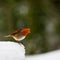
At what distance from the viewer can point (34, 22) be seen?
11.1ft

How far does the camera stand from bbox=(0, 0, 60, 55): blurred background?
3297 mm

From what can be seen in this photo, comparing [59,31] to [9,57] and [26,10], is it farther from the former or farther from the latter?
[9,57]

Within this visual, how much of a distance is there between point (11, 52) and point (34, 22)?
1858mm

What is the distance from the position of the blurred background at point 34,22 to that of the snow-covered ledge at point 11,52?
60.7 inches

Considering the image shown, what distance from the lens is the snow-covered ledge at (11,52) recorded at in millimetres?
1501

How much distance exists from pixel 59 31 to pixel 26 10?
0.45 m

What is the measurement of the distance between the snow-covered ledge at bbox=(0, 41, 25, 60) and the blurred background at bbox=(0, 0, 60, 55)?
1.54 m

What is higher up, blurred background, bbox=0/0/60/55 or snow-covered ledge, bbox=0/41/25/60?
snow-covered ledge, bbox=0/41/25/60

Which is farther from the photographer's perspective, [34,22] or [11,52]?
[34,22]

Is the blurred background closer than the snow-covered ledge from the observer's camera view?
No

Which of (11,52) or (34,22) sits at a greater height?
(11,52)

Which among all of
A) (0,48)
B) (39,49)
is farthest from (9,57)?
(39,49)

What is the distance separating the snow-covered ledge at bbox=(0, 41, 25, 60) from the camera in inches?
59.1

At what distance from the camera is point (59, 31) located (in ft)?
11.5
